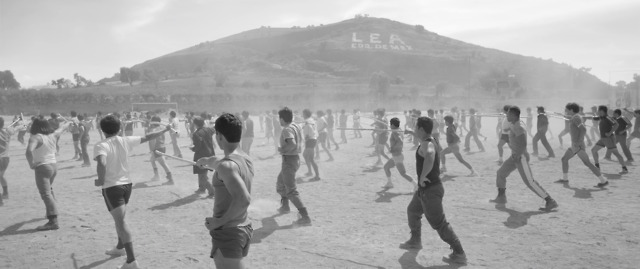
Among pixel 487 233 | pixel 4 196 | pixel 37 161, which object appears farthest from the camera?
pixel 4 196

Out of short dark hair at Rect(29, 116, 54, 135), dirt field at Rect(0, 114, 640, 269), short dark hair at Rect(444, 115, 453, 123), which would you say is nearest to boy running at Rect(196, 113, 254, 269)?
dirt field at Rect(0, 114, 640, 269)

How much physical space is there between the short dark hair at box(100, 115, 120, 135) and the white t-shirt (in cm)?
10

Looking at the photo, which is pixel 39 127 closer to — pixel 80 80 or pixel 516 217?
pixel 516 217

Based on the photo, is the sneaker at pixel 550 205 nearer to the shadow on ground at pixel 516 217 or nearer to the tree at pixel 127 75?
the shadow on ground at pixel 516 217

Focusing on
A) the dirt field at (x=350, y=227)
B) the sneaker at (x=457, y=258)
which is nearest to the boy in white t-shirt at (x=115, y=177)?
the dirt field at (x=350, y=227)

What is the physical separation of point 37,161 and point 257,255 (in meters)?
4.12

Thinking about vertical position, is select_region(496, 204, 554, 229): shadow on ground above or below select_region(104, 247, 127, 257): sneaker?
below

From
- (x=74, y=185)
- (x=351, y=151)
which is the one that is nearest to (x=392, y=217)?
(x=74, y=185)

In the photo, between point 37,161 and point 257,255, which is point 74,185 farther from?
point 257,255

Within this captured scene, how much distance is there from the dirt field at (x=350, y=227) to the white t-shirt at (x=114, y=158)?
115 cm

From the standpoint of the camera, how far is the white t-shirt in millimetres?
Answer: 5004

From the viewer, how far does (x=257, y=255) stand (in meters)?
5.57

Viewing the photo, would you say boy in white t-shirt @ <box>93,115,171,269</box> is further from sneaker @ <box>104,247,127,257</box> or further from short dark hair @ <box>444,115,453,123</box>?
short dark hair @ <box>444,115,453,123</box>

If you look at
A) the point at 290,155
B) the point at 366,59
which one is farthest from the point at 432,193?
the point at 366,59
